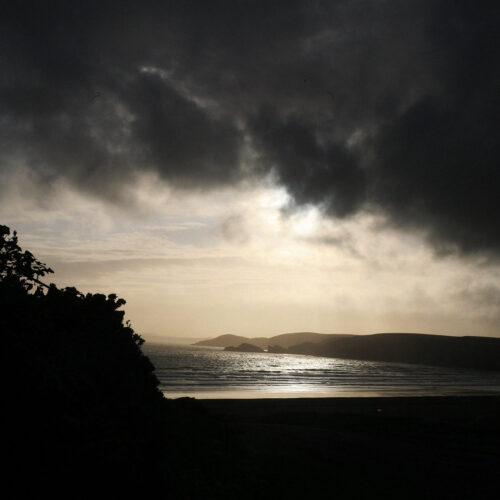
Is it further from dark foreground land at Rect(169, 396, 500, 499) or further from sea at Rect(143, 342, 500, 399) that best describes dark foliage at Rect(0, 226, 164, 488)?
sea at Rect(143, 342, 500, 399)

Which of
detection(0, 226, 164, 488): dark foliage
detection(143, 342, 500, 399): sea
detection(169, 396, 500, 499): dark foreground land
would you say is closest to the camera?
detection(0, 226, 164, 488): dark foliage

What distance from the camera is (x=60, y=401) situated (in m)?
3.90

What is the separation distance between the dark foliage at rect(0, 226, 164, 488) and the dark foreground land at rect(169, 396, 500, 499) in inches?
109

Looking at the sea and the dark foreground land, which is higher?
the dark foreground land

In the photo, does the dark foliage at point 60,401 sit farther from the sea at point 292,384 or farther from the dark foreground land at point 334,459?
the sea at point 292,384

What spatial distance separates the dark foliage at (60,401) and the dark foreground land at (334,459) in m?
2.77

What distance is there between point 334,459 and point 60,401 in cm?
1468

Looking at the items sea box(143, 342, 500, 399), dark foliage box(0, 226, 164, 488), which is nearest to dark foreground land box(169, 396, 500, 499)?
dark foliage box(0, 226, 164, 488)

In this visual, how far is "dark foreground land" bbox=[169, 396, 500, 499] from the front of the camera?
11.2 meters

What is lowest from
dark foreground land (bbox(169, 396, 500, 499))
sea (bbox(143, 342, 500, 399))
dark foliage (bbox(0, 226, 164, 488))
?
sea (bbox(143, 342, 500, 399))

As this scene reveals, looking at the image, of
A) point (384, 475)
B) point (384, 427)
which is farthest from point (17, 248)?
point (384, 427)

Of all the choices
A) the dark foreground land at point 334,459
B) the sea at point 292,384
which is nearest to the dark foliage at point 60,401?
the dark foreground land at point 334,459

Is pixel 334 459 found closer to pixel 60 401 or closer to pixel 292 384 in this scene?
pixel 60 401

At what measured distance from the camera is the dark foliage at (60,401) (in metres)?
3.59
